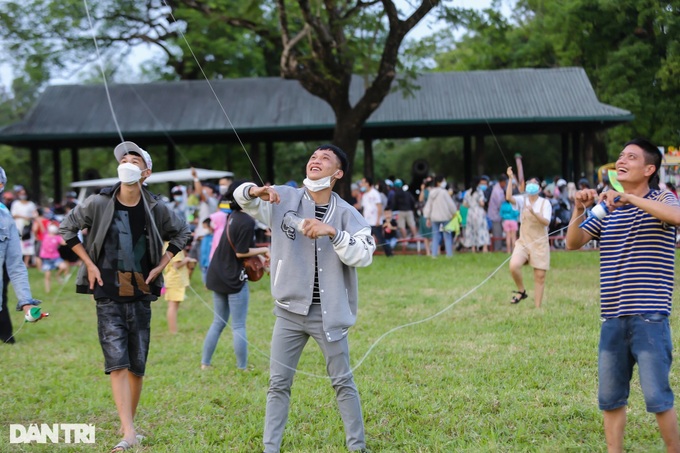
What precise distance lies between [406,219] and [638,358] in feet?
48.9

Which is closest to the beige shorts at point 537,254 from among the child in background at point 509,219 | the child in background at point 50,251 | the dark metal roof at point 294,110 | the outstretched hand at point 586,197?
the outstretched hand at point 586,197

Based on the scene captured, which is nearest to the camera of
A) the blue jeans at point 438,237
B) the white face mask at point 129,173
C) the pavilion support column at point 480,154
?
the white face mask at point 129,173

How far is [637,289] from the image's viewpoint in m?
4.17

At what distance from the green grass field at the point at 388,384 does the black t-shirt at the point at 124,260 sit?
107 centimetres

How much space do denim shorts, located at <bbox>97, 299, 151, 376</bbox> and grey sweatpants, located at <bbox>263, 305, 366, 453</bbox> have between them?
103 cm

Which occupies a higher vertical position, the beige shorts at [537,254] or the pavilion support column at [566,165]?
the pavilion support column at [566,165]

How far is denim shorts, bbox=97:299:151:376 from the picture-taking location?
514 centimetres

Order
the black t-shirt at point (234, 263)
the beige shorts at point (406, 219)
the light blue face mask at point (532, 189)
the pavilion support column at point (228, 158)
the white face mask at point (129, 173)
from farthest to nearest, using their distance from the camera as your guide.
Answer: the pavilion support column at point (228, 158)
the beige shorts at point (406, 219)
the light blue face mask at point (532, 189)
the black t-shirt at point (234, 263)
the white face mask at point (129, 173)

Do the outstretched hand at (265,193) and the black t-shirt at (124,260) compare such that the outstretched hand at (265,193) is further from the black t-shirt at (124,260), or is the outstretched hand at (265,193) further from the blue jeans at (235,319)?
the blue jeans at (235,319)

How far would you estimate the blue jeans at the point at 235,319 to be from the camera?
758cm

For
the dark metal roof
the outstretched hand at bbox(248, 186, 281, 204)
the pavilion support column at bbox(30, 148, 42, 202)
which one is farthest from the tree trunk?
the outstretched hand at bbox(248, 186, 281, 204)

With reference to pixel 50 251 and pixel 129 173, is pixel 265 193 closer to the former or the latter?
pixel 129 173

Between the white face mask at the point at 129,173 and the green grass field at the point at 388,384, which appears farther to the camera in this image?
the green grass field at the point at 388,384

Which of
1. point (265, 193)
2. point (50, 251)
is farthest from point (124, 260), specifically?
point (50, 251)
